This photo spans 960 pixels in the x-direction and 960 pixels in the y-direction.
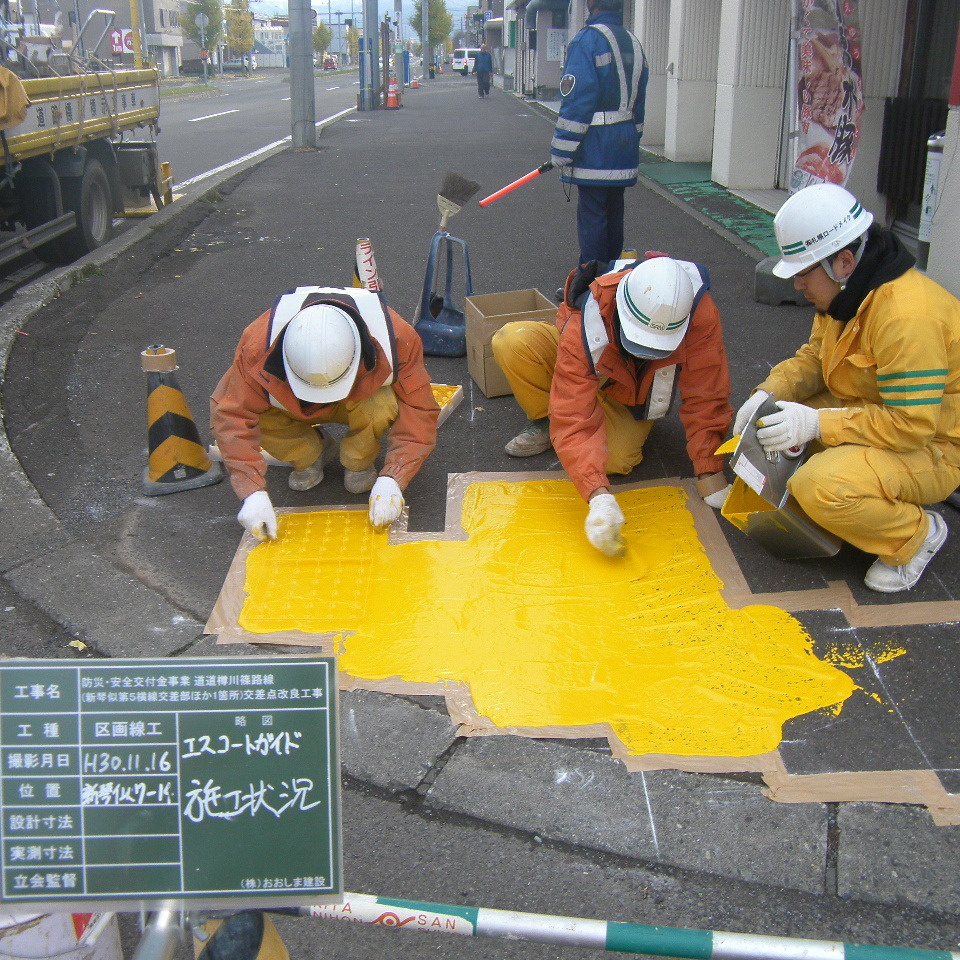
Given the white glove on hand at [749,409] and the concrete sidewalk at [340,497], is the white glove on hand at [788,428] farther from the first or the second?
the concrete sidewalk at [340,497]

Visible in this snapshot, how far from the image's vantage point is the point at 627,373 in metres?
3.36

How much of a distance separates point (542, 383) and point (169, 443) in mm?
1521

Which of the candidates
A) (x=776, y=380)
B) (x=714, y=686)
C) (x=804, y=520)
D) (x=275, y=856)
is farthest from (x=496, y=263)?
(x=275, y=856)

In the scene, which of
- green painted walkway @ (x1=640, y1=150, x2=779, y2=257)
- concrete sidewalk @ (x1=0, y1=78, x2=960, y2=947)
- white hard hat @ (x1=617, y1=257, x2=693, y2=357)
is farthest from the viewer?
green painted walkway @ (x1=640, y1=150, x2=779, y2=257)

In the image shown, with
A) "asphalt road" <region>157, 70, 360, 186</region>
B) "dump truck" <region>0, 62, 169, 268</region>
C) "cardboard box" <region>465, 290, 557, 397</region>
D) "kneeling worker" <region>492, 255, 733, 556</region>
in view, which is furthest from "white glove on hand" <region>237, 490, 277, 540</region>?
"asphalt road" <region>157, 70, 360, 186</region>

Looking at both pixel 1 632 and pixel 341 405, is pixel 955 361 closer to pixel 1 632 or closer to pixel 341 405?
pixel 341 405

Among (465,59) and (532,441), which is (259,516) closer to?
(532,441)

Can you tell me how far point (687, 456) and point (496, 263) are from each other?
3.96 metres

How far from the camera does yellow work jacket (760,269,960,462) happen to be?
259cm

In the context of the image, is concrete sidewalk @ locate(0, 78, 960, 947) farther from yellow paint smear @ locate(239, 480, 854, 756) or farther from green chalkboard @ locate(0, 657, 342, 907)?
green chalkboard @ locate(0, 657, 342, 907)

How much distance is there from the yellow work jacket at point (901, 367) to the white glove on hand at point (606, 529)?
2.26ft

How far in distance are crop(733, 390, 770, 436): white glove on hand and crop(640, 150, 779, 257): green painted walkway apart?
13.0ft

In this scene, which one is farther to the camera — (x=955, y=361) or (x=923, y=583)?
(x=923, y=583)

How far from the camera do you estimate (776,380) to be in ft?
10.8
